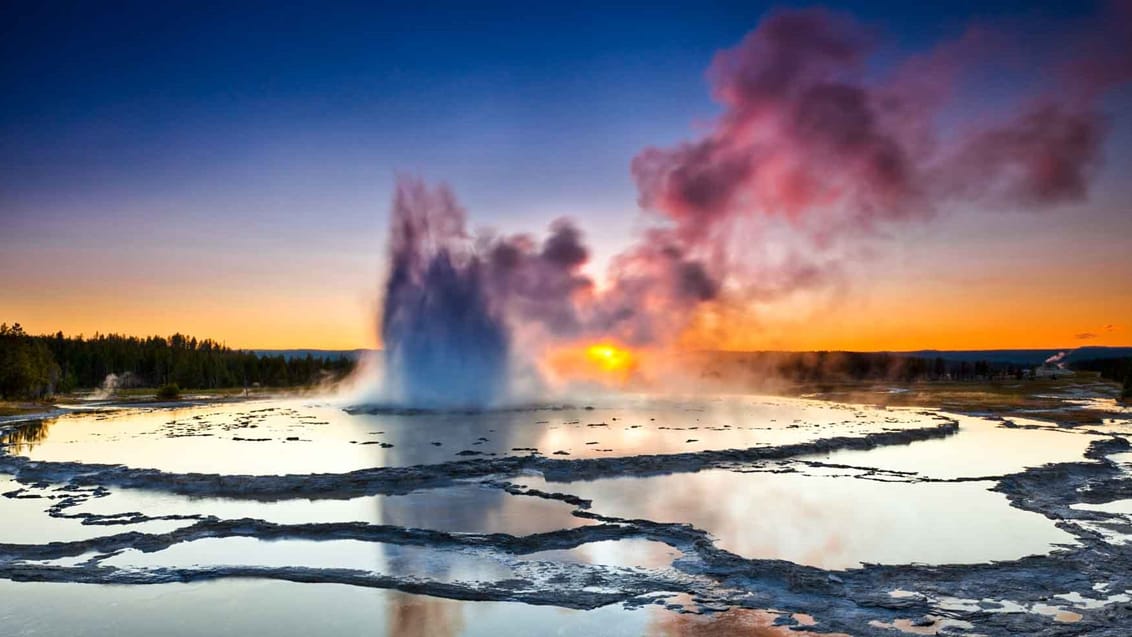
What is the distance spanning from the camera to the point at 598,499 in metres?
18.0

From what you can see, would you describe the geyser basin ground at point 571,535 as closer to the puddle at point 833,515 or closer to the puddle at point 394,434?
the puddle at point 833,515

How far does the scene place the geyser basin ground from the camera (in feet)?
33.3

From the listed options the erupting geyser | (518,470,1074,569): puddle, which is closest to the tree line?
the erupting geyser

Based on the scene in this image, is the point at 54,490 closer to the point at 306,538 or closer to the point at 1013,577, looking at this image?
the point at 306,538

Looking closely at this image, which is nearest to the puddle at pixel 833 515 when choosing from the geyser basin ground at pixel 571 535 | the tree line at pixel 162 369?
the geyser basin ground at pixel 571 535

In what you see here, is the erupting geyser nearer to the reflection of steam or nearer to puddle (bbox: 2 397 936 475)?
puddle (bbox: 2 397 936 475)

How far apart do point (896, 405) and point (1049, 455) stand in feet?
96.4

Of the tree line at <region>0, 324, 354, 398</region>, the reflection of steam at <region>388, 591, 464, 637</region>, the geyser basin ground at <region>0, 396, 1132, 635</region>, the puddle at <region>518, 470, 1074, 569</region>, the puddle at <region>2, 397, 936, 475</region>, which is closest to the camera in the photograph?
the reflection of steam at <region>388, 591, 464, 637</region>

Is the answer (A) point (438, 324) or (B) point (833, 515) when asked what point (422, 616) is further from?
(A) point (438, 324)

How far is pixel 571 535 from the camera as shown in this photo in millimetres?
14188

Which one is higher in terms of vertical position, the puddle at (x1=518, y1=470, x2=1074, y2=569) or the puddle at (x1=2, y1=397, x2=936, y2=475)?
the puddle at (x1=2, y1=397, x2=936, y2=475)

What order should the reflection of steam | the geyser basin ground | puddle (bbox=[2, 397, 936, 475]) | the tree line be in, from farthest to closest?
the tree line, puddle (bbox=[2, 397, 936, 475]), the geyser basin ground, the reflection of steam

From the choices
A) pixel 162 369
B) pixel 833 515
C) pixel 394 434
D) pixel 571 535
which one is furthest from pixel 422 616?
pixel 162 369

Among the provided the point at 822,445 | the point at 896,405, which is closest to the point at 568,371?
the point at 896,405
